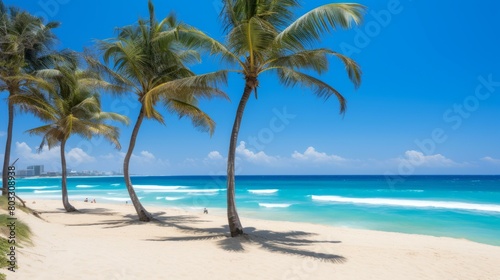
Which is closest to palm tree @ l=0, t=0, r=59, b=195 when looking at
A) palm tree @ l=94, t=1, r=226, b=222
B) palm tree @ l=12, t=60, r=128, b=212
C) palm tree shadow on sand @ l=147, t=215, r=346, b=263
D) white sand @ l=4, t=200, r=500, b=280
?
palm tree @ l=12, t=60, r=128, b=212

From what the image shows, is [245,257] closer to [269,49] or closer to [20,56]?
[269,49]

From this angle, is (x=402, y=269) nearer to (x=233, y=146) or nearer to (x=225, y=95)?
(x=233, y=146)

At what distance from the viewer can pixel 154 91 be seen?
10172mm


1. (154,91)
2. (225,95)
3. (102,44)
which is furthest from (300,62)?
(102,44)

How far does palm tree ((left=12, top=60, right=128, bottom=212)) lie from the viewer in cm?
1519

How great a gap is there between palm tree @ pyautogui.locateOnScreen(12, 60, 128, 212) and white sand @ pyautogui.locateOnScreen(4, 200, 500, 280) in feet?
20.7

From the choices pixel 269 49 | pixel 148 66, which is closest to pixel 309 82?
pixel 269 49

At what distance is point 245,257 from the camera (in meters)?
7.87

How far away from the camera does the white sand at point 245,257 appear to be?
621 cm

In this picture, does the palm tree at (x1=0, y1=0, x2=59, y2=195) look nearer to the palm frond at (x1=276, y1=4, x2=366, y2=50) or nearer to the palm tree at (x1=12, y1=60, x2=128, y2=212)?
the palm tree at (x1=12, y1=60, x2=128, y2=212)

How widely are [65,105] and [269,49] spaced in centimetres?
1082

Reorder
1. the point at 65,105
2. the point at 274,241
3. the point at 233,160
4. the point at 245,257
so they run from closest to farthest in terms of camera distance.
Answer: the point at 245,257, the point at 233,160, the point at 274,241, the point at 65,105

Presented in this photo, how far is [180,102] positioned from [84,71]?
24.3 feet

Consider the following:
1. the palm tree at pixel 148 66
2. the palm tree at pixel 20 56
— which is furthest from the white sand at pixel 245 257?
the palm tree at pixel 20 56
